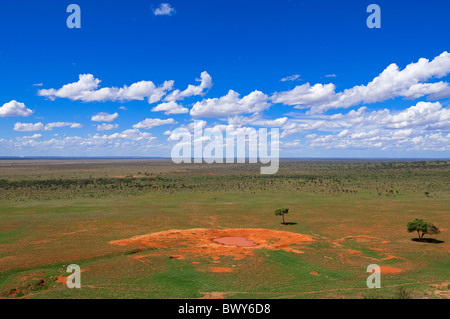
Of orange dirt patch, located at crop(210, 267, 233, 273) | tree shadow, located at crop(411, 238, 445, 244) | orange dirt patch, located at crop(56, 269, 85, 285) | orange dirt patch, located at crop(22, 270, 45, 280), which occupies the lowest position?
tree shadow, located at crop(411, 238, 445, 244)

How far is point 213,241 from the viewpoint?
39.5m

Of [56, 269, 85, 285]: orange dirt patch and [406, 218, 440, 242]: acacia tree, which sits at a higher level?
[406, 218, 440, 242]: acacia tree

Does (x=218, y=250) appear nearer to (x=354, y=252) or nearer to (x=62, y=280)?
(x=354, y=252)

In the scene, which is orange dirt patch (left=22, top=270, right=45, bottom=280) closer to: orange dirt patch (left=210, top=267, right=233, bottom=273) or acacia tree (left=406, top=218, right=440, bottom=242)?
orange dirt patch (left=210, top=267, right=233, bottom=273)

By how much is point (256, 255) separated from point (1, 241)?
111ft

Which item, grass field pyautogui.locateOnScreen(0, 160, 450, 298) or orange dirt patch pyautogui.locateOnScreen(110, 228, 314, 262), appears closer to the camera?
grass field pyautogui.locateOnScreen(0, 160, 450, 298)

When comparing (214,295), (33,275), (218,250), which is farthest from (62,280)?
(218,250)

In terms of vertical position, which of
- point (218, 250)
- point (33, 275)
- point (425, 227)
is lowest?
point (218, 250)

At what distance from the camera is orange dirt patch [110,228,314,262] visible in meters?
34.6

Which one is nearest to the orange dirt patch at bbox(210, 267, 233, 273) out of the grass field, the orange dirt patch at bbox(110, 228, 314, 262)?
the grass field

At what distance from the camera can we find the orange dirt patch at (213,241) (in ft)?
114

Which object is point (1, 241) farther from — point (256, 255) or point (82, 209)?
point (256, 255)
